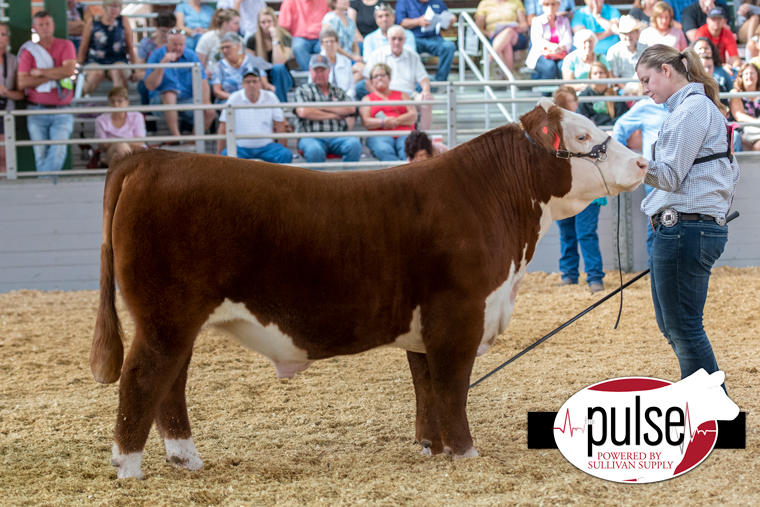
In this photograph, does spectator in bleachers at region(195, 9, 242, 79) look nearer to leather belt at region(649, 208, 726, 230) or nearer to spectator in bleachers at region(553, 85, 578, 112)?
spectator in bleachers at region(553, 85, 578, 112)

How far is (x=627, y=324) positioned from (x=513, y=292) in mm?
3101

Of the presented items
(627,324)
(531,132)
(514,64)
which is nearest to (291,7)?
(514,64)

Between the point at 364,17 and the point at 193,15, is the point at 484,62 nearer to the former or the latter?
the point at 364,17

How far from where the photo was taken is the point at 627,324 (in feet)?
19.7

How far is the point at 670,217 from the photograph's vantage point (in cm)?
317

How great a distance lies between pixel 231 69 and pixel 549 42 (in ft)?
14.6

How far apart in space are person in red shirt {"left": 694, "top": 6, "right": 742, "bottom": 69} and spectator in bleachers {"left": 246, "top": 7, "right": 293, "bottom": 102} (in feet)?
→ 19.4

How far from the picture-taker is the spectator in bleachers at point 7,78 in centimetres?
875

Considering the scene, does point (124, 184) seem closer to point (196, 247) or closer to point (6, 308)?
point (196, 247)

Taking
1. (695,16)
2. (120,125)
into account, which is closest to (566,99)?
(120,125)

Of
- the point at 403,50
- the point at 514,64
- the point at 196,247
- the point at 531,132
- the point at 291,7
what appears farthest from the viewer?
the point at 514,64


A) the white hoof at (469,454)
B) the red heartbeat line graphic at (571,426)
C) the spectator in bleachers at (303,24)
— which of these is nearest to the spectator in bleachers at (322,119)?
the spectator in bleachers at (303,24)

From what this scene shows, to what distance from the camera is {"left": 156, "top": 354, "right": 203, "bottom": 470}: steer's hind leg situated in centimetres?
316

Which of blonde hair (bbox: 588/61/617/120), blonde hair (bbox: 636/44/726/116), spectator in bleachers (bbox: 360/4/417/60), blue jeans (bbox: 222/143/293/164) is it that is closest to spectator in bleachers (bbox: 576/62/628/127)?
blonde hair (bbox: 588/61/617/120)
